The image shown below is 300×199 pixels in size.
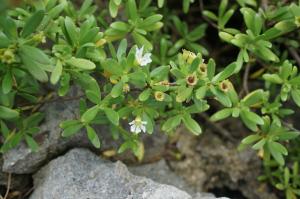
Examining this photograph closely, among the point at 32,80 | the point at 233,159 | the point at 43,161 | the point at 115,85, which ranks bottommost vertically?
the point at 233,159

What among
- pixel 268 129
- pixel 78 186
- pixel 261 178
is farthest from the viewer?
pixel 261 178

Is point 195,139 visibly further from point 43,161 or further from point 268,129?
point 43,161

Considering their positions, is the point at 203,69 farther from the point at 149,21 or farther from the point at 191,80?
the point at 149,21

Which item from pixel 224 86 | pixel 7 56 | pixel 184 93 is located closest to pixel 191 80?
pixel 184 93

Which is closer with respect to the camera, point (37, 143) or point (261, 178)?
point (37, 143)

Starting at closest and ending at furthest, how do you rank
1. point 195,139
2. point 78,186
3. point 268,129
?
1. point 78,186
2. point 268,129
3. point 195,139

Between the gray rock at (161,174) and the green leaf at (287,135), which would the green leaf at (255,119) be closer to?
the green leaf at (287,135)

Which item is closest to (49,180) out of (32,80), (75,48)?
(32,80)
